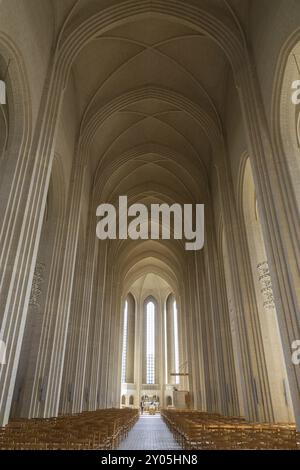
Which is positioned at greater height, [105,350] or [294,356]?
[105,350]

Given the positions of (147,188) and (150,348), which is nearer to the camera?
(147,188)

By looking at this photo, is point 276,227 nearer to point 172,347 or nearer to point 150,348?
point 172,347

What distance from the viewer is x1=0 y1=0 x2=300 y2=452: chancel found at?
7.16m

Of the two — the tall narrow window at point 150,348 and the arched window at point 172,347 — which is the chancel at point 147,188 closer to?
the arched window at point 172,347

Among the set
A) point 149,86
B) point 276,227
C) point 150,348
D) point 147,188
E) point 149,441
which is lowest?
point 149,441

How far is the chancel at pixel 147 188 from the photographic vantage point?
716 cm

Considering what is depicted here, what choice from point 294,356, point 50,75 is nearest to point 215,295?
point 294,356

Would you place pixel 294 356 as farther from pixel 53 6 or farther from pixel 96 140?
pixel 96 140

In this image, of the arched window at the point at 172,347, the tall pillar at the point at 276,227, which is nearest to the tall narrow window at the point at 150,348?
the arched window at the point at 172,347

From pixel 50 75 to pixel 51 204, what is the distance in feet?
15.6

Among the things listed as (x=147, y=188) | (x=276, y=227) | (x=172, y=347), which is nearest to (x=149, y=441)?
(x=276, y=227)

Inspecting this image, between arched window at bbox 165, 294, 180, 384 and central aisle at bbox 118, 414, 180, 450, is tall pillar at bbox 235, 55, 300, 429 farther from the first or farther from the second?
arched window at bbox 165, 294, 180, 384

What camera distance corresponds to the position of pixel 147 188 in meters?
22.8

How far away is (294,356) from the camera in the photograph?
6512 millimetres
